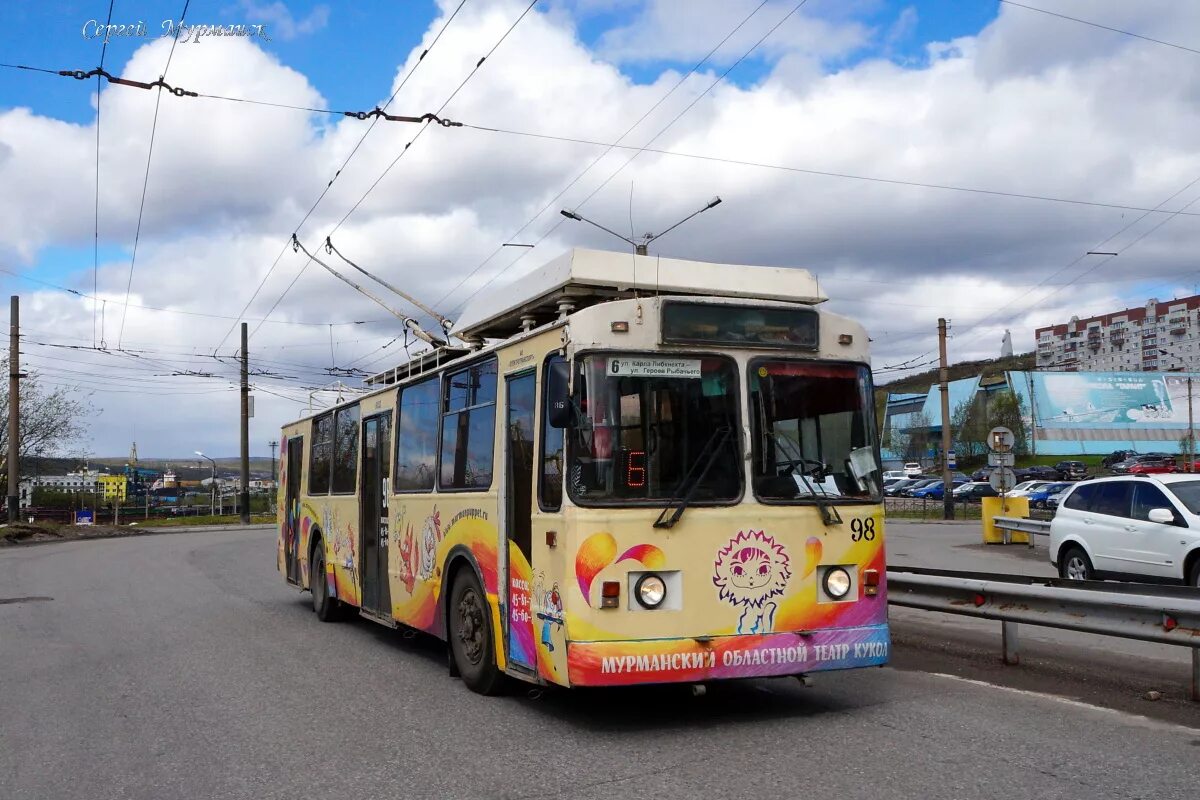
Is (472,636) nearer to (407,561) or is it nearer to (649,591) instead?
(407,561)

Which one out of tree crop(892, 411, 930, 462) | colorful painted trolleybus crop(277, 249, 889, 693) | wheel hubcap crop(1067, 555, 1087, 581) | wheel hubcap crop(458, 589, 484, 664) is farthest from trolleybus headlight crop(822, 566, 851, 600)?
tree crop(892, 411, 930, 462)

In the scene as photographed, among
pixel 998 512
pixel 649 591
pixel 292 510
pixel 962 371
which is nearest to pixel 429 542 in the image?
pixel 649 591

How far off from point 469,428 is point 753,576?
9.48ft

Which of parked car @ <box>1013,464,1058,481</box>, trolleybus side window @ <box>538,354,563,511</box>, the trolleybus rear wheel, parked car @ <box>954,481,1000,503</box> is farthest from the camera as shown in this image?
parked car @ <box>1013,464,1058,481</box>

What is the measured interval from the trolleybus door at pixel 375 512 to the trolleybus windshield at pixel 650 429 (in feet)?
15.9

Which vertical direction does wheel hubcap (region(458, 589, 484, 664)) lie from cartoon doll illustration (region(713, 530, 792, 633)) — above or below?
below

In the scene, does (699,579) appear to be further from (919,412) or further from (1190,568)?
(919,412)

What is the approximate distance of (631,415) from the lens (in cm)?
694

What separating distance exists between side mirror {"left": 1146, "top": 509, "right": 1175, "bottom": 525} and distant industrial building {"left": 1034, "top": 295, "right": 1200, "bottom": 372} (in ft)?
458

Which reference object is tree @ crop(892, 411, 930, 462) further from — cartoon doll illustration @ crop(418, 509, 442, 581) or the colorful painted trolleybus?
the colorful painted trolleybus

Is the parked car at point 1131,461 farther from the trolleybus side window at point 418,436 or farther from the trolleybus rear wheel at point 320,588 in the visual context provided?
the trolleybus side window at point 418,436

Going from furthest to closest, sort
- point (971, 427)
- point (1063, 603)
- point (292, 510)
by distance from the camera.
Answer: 1. point (971, 427)
2. point (292, 510)
3. point (1063, 603)

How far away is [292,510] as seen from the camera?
638 inches

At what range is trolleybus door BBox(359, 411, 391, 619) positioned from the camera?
11.3 m
